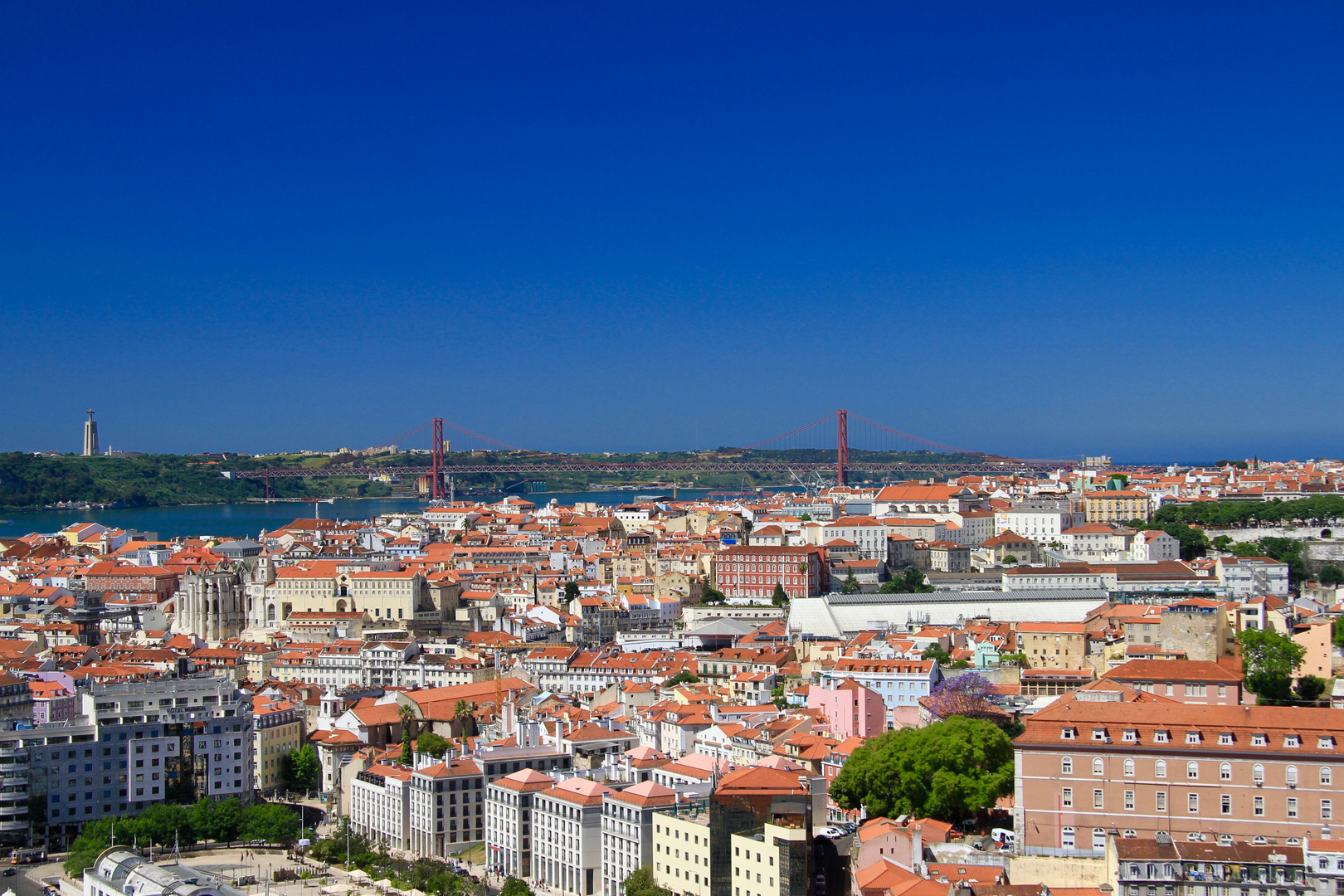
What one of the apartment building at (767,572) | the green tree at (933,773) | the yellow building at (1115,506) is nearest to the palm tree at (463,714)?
the green tree at (933,773)

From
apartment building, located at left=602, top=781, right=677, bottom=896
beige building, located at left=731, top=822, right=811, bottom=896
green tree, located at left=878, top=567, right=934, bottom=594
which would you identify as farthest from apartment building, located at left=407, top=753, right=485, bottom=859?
green tree, located at left=878, top=567, right=934, bottom=594

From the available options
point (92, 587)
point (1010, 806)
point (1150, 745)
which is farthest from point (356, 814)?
point (92, 587)

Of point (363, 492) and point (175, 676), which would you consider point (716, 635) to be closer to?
point (175, 676)

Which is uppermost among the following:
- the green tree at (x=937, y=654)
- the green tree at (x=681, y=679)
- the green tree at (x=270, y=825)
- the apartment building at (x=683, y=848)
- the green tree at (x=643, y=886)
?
the green tree at (x=937, y=654)

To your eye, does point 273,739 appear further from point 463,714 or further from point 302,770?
point 463,714

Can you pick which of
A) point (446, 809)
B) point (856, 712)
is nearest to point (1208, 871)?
point (856, 712)

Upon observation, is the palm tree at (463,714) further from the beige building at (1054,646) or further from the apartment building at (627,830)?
the beige building at (1054,646)

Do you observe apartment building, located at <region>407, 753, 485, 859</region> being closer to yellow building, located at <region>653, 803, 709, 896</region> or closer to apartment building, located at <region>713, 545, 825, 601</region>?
yellow building, located at <region>653, 803, 709, 896</region>
